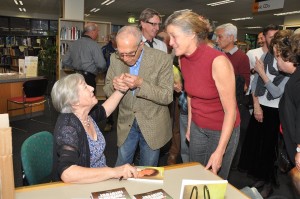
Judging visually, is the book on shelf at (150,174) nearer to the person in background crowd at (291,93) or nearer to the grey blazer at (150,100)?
the grey blazer at (150,100)

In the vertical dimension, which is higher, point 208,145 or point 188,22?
point 188,22

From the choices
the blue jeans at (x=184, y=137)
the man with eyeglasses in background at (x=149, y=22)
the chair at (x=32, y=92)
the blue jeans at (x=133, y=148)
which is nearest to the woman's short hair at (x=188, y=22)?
the blue jeans at (x=133, y=148)

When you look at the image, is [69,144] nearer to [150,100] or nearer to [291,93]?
[150,100]

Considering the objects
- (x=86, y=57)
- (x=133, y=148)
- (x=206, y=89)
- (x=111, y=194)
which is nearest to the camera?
(x=111, y=194)

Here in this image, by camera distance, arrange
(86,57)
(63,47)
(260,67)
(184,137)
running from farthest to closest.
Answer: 1. (63,47)
2. (86,57)
3. (184,137)
4. (260,67)

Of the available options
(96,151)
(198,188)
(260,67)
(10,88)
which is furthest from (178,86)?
(10,88)

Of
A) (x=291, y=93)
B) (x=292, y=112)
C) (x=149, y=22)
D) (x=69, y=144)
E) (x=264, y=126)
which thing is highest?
(x=149, y=22)

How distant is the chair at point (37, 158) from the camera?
4.92ft

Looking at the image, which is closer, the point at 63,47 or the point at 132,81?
the point at 132,81

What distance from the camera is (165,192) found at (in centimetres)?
125

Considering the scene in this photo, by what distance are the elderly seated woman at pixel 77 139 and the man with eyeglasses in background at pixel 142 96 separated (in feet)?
0.84

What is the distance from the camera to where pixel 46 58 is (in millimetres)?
8086

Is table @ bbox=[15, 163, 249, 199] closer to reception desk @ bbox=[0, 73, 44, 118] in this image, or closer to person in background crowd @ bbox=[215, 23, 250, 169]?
person in background crowd @ bbox=[215, 23, 250, 169]

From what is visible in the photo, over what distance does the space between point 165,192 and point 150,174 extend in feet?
0.53
